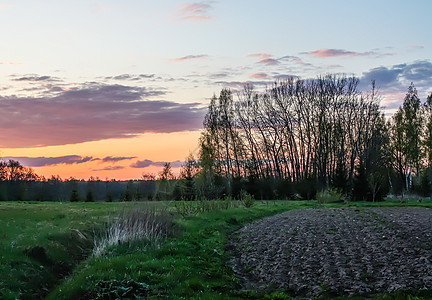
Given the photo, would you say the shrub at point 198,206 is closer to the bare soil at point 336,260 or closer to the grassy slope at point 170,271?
the bare soil at point 336,260

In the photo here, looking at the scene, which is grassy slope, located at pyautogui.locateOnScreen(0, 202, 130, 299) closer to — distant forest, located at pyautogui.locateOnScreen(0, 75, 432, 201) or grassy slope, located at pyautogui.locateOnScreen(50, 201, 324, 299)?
grassy slope, located at pyautogui.locateOnScreen(50, 201, 324, 299)

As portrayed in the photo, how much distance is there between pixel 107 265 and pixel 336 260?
6.94m

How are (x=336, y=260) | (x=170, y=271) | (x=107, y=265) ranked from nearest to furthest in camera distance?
(x=170, y=271) < (x=107, y=265) < (x=336, y=260)

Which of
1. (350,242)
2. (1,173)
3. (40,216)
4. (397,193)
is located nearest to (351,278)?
(350,242)

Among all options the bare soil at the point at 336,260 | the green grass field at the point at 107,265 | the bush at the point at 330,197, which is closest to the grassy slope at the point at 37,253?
the green grass field at the point at 107,265

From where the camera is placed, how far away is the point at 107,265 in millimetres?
13148

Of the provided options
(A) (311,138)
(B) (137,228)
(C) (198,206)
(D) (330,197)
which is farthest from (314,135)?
(B) (137,228)

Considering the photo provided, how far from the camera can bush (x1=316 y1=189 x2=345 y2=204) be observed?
5347cm

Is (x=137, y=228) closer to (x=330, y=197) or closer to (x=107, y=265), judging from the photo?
(x=107, y=265)

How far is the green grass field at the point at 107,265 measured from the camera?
1120 centimetres

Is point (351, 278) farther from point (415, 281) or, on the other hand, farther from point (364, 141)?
point (364, 141)

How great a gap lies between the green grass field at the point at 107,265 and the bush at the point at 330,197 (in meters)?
32.3

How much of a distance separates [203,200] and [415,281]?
24.1 m

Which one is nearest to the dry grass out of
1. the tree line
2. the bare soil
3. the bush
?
the bare soil
